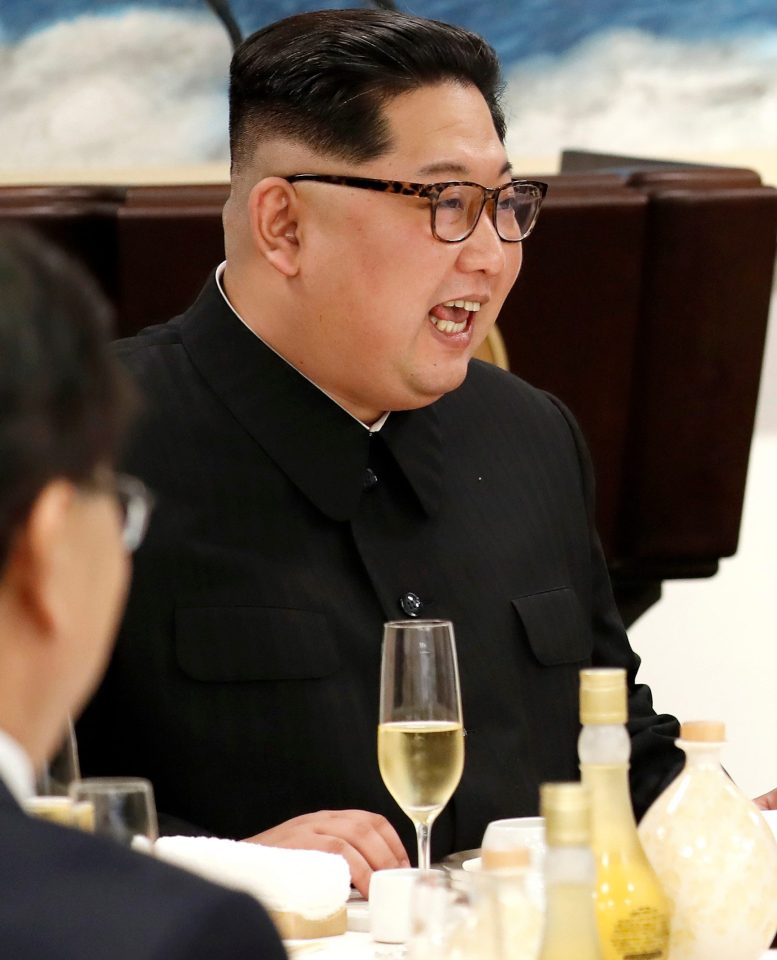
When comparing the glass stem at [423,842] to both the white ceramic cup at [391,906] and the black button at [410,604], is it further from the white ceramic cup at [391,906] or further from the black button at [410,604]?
the black button at [410,604]

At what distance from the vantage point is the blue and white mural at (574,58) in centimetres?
455

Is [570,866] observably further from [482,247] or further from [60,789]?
[482,247]

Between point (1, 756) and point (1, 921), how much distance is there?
0.07 meters

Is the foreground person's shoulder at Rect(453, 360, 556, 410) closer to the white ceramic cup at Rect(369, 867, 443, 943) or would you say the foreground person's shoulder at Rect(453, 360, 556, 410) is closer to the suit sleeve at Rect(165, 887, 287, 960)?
the white ceramic cup at Rect(369, 867, 443, 943)

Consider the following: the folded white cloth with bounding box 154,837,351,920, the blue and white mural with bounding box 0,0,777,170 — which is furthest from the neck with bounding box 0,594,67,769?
the blue and white mural with bounding box 0,0,777,170

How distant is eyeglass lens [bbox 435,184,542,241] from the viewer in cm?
187

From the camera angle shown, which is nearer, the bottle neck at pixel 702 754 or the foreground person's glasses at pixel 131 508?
the foreground person's glasses at pixel 131 508

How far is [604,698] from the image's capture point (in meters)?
1.13

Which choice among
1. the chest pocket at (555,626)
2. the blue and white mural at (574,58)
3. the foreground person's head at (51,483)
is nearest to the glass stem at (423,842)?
the chest pocket at (555,626)

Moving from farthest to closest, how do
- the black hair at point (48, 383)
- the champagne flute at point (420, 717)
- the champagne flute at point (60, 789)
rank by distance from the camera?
the champagne flute at point (420, 717) < the champagne flute at point (60, 789) < the black hair at point (48, 383)

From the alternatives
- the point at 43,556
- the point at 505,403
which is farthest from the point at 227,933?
the point at 505,403

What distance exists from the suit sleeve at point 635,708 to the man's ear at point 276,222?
17.6 inches

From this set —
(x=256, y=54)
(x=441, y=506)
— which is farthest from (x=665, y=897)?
(x=256, y=54)

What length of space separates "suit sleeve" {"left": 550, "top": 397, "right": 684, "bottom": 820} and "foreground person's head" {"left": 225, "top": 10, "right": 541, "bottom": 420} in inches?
11.7
